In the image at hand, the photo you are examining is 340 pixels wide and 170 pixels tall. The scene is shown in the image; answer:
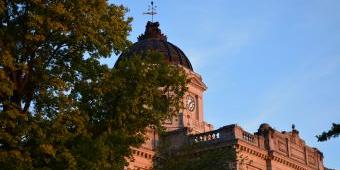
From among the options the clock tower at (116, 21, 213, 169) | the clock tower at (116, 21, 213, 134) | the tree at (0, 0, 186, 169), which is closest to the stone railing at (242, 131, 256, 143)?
the clock tower at (116, 21, 213, 169)

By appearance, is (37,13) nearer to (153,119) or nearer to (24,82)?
(24,82)

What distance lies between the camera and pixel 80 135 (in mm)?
19750

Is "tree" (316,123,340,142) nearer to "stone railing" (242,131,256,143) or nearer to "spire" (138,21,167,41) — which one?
"stone railing" (242,131,256,143)

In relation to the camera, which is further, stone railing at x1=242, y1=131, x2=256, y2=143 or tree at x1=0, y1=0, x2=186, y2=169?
stone railing at x1=242, y1=131, x2=256, y2=143

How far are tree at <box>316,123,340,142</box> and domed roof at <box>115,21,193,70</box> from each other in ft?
92.7

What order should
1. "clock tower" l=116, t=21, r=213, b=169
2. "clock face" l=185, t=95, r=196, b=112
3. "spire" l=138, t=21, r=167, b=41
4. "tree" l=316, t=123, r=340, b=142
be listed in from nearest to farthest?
"tree" l=316, t=123, r=340, b=142 < "clock tower" l=116, t=21, r=213, b=169 < "clock face" l=185, t=95, r=196, b=112 < "spire" l=138, t=21, r=167, b=41

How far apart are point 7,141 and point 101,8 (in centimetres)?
545

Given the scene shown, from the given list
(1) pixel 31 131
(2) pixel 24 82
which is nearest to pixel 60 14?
(2) pixel 24 82

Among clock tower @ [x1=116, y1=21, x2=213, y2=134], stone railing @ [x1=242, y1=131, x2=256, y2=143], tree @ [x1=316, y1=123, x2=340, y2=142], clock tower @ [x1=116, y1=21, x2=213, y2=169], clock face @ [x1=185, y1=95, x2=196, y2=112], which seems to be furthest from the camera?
clock face @ [x1=185, y1=95, x2=196, y2=112]

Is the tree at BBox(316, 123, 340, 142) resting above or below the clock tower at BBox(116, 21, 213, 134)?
below

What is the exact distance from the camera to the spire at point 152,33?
5192 cm

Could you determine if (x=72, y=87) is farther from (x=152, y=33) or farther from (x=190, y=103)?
(x=152, y=33)

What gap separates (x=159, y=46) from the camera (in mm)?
48625

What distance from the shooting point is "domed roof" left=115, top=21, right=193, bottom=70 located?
47809mm
